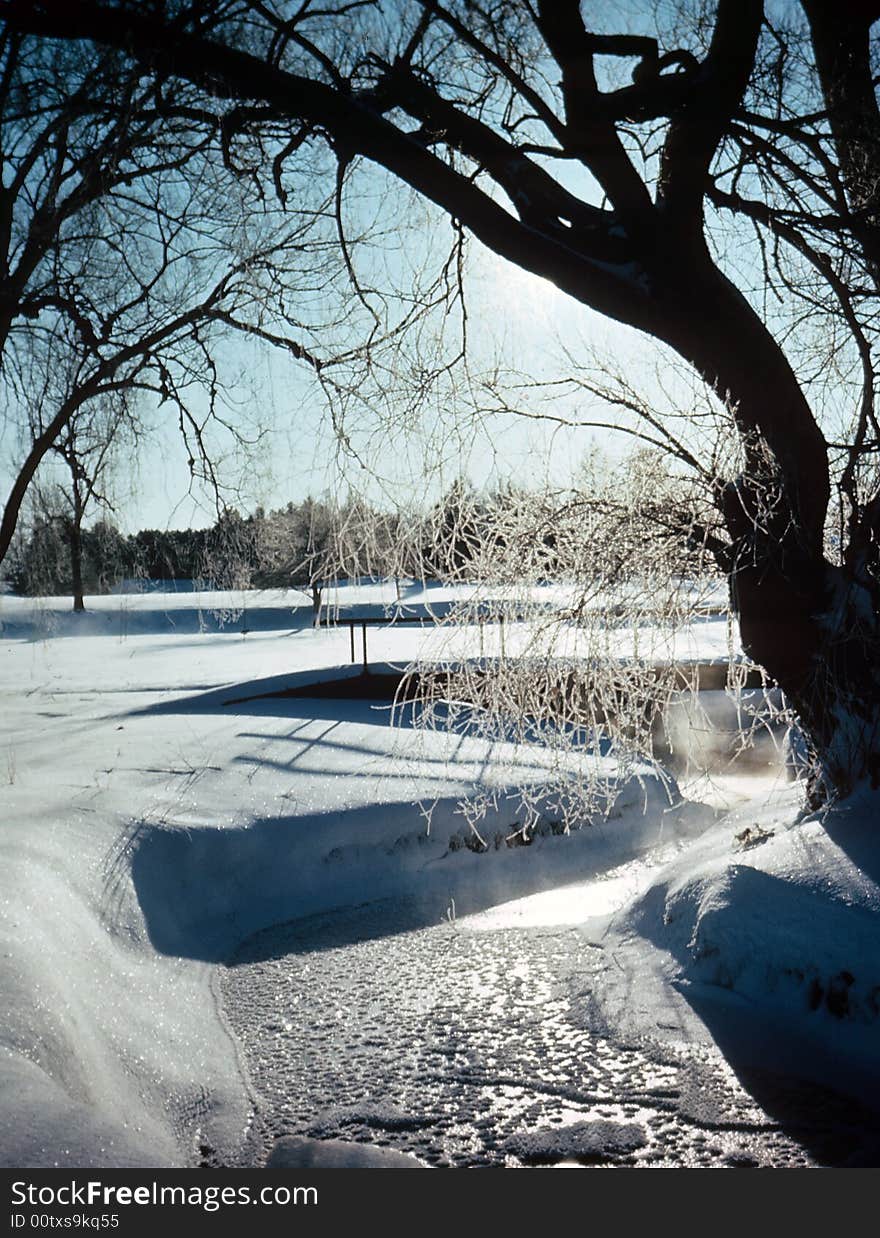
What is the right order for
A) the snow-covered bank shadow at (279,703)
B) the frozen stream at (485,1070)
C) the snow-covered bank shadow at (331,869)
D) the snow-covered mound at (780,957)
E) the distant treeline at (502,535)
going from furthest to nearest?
1. the snow-covered bank shadow at (279,703)
2. the snow-covered bank shadow at (331,869)
3. the distant treeline at (502,535)
4. the snow-covered mound at (780,957)
5. the frozen stream at (485,1070)

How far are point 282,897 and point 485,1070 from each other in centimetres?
291

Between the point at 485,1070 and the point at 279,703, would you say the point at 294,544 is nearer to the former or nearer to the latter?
the point at 485,1070

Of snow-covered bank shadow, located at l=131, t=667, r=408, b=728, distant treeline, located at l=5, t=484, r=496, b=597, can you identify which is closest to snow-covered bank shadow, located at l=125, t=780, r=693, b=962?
distant treeline, located at l=5, t=484, r=496, b=597

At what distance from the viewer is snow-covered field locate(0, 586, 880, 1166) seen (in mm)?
3660

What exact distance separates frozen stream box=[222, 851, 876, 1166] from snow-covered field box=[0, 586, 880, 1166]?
197mm

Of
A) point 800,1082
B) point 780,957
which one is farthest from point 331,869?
point 800,1082

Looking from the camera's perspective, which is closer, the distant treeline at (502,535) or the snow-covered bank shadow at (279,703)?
the distant treeline at (502,535)

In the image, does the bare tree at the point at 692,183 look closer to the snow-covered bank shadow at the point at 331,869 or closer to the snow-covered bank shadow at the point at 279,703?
the snow-covered bank shadow at the point at 331,869

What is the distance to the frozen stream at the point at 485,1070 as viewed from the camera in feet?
11.7

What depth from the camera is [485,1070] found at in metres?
4.16

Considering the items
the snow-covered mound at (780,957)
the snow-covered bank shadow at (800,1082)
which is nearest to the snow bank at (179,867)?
the snow-covered mound at (780,957)

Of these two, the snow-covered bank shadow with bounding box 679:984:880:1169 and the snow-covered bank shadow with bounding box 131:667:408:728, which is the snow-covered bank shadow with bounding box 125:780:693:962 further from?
the snow-covered bank shadow with bounding box 131:667:408:728

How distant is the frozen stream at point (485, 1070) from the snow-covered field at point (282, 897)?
A: 20 centimetres

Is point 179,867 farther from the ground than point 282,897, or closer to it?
farther from the ground
